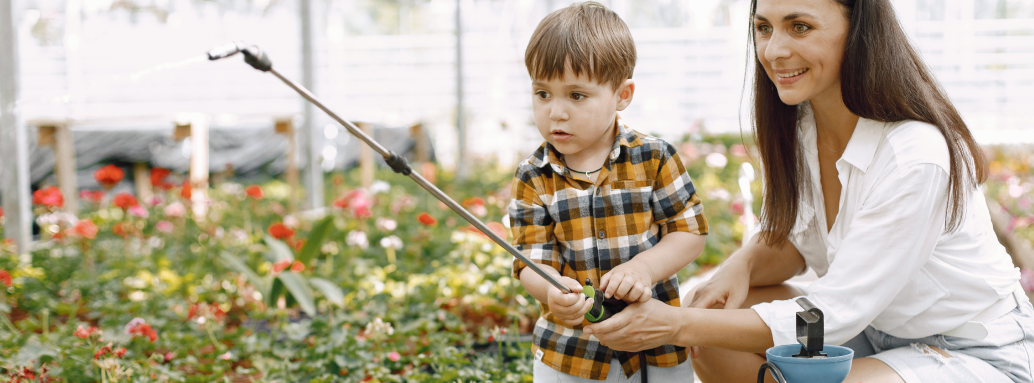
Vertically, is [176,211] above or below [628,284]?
below

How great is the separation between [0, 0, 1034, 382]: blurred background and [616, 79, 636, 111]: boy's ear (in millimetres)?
250

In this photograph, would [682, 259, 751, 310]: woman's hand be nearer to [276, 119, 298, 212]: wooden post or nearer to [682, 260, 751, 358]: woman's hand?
[682, 260, 751, 358]: woman's hand

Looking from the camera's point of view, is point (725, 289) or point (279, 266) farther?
point (279, 266)

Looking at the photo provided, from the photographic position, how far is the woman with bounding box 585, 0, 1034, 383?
1200 mm

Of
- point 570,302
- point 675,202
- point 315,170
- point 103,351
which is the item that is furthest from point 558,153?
point 315,170

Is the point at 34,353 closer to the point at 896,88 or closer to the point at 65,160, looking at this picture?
the point at 896,88

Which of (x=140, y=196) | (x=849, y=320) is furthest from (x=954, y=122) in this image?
(x=140, y=196)

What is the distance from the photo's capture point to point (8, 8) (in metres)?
3.08

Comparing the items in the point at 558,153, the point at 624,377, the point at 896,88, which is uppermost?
the point at 896,88

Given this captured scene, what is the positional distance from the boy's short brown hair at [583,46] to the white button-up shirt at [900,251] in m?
0.47

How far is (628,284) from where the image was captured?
3.86 feet

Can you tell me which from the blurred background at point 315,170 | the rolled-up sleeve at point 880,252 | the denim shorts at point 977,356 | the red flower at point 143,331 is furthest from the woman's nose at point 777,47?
the red flower at point 143,331

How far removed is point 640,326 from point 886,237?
0.43m

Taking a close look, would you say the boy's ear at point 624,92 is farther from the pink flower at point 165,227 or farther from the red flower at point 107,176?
the red flower at point 107,176
